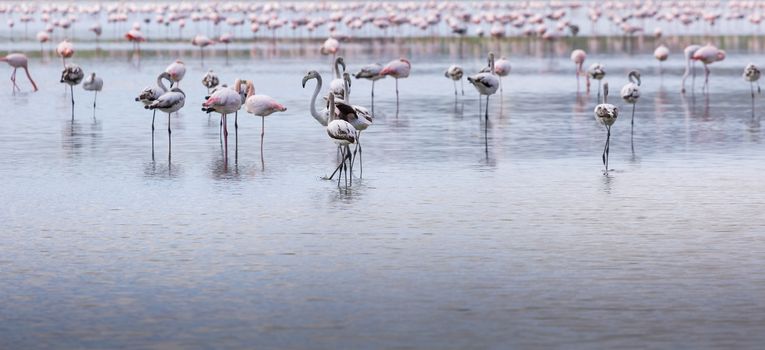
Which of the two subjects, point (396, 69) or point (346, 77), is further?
point (396, 69)

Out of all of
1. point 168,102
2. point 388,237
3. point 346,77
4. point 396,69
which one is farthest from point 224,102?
point 396,69

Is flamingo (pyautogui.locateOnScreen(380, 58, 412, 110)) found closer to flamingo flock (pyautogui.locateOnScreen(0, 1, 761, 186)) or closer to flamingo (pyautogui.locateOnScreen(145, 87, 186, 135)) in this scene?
flamingo flock (pyautogui.locateOnScreen(0, 1, 761, 186))

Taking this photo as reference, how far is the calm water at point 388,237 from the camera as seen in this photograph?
35.8 feet

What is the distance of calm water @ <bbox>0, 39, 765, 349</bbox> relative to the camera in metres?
10.9

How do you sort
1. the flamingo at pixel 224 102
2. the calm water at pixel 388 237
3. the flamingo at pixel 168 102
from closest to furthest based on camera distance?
the calm water at pixel 388 237 → the flamingo at pixel 224 102 → the flamingo at pixel 168 102

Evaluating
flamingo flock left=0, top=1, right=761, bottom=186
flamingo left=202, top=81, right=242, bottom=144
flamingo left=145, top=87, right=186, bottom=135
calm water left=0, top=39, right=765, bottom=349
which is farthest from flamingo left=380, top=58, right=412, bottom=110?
flamingo left=202, top=81, right=242, bottom=144

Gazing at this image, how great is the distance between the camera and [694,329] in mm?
10742

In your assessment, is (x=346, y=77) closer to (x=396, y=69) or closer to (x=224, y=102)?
(x=224, y=102)

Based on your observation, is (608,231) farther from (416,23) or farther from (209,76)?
(416,23)

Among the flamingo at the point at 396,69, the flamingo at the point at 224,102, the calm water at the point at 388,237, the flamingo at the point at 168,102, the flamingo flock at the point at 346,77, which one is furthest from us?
the flamingo at the point at 396,69

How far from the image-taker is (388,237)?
15.0 metres

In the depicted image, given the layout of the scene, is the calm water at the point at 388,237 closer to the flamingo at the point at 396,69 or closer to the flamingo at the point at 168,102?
the flamingo at the point at 168,102

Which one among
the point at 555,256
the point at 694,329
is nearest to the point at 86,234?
the point at 555,256

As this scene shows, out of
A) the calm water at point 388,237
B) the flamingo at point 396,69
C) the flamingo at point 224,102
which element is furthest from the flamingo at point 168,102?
the flamingo at point 396,69
